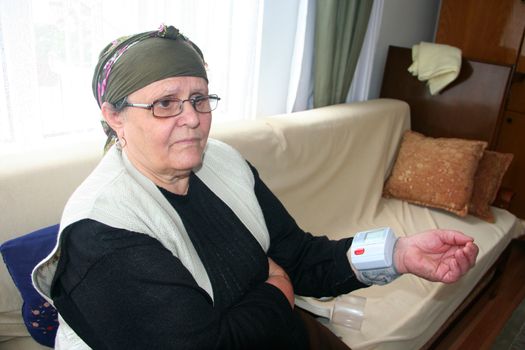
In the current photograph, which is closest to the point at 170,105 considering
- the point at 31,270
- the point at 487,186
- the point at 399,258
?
the point at 31,270

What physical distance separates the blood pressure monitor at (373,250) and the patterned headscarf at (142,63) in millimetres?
543

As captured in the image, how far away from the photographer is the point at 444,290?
70.0 inches

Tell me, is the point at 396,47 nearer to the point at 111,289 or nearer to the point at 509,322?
the point at 509,322

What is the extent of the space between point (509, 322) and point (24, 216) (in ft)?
7.39

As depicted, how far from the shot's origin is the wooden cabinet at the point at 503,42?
271 centimetres

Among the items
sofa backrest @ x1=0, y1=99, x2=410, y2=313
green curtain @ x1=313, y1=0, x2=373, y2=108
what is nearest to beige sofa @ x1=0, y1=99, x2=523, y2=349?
sofa backrest @ x1=0, y1=99, x2=410, y2=313

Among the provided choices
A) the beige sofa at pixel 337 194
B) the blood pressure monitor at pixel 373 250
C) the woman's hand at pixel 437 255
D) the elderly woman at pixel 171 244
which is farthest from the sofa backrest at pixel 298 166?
the woman's hand at pixel 437 255

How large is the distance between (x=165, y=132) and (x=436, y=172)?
1725 mm

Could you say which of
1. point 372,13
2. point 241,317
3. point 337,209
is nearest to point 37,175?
point 241,317

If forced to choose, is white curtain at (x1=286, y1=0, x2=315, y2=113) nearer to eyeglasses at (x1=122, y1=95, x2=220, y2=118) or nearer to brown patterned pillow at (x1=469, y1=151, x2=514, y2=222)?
brown patterned pillow at (x1=469, y1=151, x2=514, y2=222)

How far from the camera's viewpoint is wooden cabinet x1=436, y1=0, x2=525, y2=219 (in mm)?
2713

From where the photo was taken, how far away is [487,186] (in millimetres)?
2326

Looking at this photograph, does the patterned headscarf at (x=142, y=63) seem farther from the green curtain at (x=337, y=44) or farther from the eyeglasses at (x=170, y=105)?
the green curtain at (x=337, y=44)

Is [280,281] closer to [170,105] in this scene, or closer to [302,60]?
[170,105]
